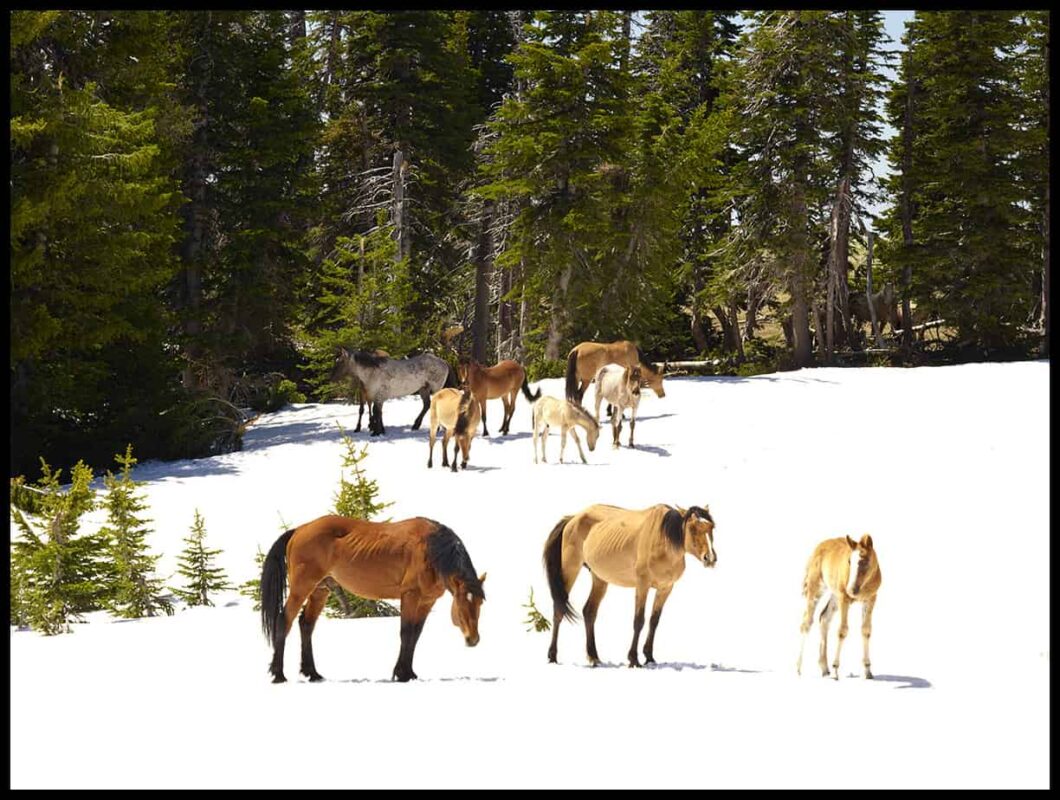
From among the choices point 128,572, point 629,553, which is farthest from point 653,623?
point 128,572

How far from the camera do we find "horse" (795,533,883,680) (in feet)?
25.6

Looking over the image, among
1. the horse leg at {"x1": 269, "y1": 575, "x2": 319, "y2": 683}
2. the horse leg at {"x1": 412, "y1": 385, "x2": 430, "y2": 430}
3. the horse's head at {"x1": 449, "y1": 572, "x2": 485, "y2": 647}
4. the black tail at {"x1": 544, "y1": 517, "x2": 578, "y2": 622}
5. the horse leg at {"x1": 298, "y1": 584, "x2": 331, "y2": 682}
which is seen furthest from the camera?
the horse leg at {"x1": 412, "y1": 385, "x2": 430, "y2": 430}

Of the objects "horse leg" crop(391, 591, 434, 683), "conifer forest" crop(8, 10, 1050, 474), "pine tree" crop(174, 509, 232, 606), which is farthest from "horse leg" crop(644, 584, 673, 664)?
"conifer forest" crop(8, 10, 1050, 474)

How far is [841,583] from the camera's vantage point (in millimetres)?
7973

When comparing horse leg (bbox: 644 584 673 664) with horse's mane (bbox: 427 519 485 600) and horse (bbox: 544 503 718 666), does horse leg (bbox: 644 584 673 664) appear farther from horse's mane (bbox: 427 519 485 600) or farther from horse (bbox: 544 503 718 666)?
horse's mane (bbox: 427 519 485 600)

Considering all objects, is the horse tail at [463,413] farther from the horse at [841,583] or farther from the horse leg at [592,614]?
the horse at [841,583]

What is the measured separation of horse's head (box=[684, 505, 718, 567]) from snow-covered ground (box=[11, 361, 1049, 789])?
806mm

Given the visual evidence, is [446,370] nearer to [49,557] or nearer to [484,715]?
[49,557]

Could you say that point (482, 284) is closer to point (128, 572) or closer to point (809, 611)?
point (128, 572)

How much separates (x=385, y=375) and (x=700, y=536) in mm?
14153

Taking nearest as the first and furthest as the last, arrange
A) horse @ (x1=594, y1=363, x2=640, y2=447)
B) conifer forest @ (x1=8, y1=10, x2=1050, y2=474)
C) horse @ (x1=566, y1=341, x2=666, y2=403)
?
horse @ (x1=594, y1=363, x2=640, y2=447) → horse @ (x1=566, y1=341, x2=666, y2=403) → conifer forest @ (x1=8, y1=10, x2=1050, y2=474)

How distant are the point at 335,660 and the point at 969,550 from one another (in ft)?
22.1

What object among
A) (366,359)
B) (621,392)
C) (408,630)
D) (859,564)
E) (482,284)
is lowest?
(408,630)

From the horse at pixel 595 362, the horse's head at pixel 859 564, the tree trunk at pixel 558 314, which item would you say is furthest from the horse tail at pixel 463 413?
the tree trunk at pixel 558 314
